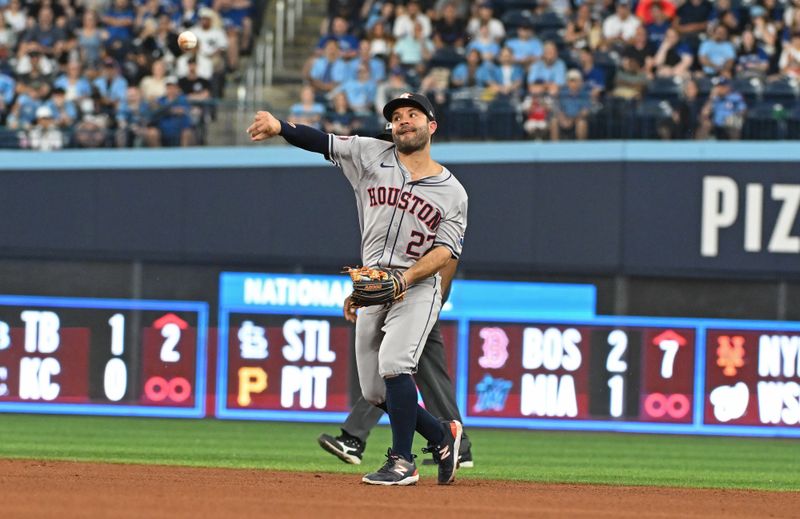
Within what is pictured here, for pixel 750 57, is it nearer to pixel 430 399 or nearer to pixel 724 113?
pixel 724 113

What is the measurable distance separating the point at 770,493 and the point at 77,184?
1014cm

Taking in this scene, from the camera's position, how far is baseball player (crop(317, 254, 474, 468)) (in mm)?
9289

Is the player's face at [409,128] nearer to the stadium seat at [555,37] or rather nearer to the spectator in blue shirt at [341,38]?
the stadium seat at [555,37]

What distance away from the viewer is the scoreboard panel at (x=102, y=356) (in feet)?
51.7

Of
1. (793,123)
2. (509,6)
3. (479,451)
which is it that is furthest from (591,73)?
(479,451)

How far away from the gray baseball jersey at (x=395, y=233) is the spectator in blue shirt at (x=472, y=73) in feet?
29.7

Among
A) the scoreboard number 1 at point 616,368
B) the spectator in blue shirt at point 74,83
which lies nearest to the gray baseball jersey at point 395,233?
the scoreboard number 1 at point 616,368

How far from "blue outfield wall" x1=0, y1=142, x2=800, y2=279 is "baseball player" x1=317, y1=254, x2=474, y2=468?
668 cm

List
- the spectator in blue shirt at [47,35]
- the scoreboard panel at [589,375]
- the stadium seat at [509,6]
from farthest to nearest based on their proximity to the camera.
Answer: the spectator in blue shirt at [47,35]
the stadium seat at [509,6]
the scoreboard panel at [589,375]

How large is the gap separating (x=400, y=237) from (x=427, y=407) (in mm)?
1793

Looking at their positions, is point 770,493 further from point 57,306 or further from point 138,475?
point 57,306

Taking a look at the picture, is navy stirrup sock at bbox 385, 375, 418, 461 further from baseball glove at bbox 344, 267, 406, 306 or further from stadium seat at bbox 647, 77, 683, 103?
stadium seat at bbox 647, 77, 683, 103

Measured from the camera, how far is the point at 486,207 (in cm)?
1630

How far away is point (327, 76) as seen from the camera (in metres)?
17.6
